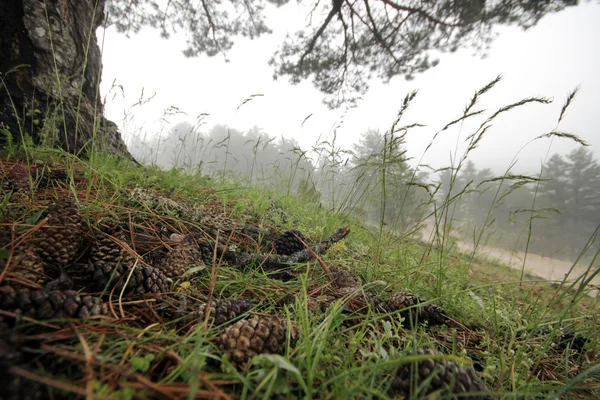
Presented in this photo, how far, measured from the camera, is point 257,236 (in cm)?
150

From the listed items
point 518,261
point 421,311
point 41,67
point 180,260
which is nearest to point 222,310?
point 180,260

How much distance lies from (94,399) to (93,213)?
0.95 meters

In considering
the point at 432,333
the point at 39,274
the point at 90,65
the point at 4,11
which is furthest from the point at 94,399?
the point at 90,65

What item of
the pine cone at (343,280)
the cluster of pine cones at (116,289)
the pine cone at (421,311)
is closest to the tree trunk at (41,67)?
the cluster of pine cones at (116,289)

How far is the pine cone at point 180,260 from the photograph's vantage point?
968mm

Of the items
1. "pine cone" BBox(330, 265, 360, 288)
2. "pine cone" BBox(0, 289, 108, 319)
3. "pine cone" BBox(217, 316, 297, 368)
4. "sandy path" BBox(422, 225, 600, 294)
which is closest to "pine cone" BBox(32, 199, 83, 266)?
"pine cone" BBox(0, 289, 108, 319)

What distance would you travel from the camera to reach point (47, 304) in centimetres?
56

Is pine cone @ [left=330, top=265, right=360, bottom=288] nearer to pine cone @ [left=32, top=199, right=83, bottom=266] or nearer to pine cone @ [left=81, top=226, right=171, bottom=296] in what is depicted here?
pine cone @ [left=81, top=226, right=171, bottom=296]

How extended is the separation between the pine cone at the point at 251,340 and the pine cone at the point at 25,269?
1.96 ft

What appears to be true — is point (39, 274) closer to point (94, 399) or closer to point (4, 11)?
point (94, 399)

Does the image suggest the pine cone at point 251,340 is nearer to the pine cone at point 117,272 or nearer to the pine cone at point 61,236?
the pine cone at point 117,272

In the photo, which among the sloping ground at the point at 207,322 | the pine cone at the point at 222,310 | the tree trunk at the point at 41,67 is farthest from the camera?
the tree trunk at the point at 41,67

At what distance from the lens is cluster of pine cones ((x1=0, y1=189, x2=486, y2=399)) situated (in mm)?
595

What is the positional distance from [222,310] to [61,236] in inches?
26.2
